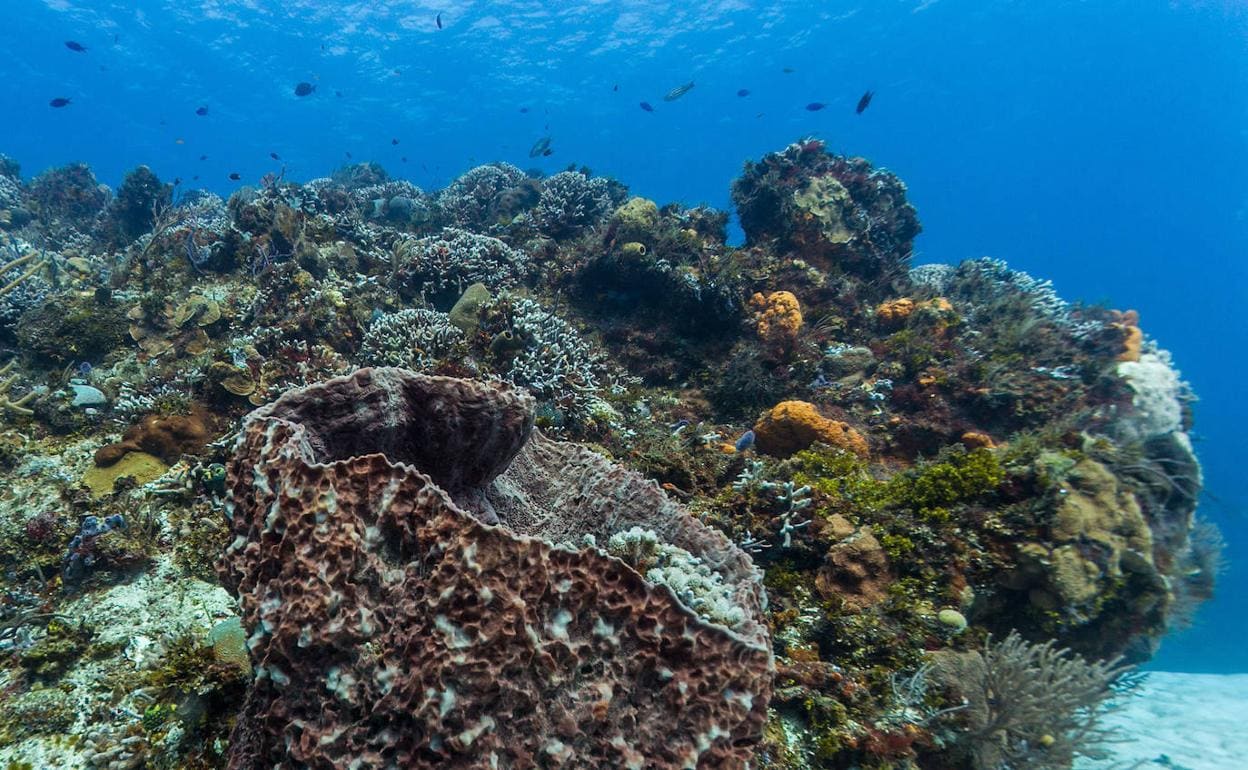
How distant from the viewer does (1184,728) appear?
12547 millimetres

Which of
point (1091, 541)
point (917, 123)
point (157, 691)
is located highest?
point (917, 123)

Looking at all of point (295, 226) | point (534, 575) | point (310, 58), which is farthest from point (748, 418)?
point (310, 58)

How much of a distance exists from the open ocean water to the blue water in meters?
0.39

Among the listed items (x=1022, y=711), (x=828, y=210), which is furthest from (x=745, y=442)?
(x=828, y=210)

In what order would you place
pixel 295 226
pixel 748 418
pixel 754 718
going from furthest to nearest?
1. pixel 295 226
2. pixel 748 418
3. pixel 754 718

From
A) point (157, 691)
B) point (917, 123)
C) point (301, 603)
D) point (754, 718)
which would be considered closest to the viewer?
point (301, 603)

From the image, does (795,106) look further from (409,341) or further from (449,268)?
(409,341)

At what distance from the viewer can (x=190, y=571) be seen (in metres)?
4.08

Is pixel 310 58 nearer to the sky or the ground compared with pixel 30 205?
nearer to the sky

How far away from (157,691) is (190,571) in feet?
4.62

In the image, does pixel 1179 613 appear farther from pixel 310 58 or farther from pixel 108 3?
pixel 310 58

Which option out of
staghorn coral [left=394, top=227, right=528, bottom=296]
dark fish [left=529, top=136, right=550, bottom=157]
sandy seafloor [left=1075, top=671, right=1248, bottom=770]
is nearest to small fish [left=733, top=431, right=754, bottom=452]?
staghorn coral [left=394, top=227, right=528, bottom=296]

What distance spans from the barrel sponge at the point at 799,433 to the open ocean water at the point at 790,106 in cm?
3285

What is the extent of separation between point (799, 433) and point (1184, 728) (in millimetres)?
15071
